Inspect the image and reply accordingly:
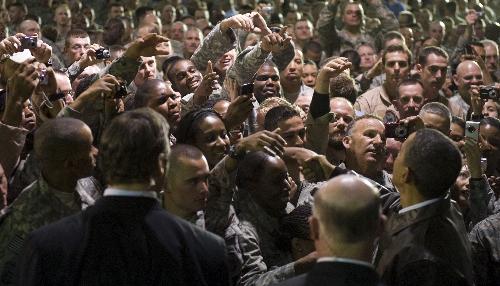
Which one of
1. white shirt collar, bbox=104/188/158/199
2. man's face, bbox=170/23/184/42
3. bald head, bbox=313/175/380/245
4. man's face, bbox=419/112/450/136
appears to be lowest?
man's face, bbox=170/23/184/42

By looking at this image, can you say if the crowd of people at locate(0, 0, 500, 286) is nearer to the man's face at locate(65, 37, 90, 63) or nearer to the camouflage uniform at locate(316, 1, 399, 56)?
the man's face at locate(65, 37, 90, 63)

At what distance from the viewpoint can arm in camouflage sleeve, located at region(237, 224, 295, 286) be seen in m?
4.09

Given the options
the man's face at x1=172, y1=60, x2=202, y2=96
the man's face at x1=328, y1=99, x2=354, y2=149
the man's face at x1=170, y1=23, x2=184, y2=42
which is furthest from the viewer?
the man's face at x1=170, y1=23, x2=184, y2=42

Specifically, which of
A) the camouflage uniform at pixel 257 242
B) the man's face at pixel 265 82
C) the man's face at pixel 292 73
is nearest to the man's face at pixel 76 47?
the man's face at pixel 292 73

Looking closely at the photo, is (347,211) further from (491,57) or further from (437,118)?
(491,57)

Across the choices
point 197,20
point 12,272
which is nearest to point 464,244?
point 12,272

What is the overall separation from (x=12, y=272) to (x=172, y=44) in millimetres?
7327

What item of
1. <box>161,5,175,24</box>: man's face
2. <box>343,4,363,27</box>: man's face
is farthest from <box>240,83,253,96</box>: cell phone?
<box>161,5,175,24</box>: man's face

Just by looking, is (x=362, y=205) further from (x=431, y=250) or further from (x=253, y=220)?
(x=253, y=220)

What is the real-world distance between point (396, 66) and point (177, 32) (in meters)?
3.13

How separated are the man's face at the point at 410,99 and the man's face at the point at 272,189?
332cm

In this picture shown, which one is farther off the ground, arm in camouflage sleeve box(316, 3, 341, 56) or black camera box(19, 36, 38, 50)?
black camera box(19, 36, 38, 50)

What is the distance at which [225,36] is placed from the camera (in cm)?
720

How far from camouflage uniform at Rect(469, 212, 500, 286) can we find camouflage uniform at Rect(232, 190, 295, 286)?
836 mm
